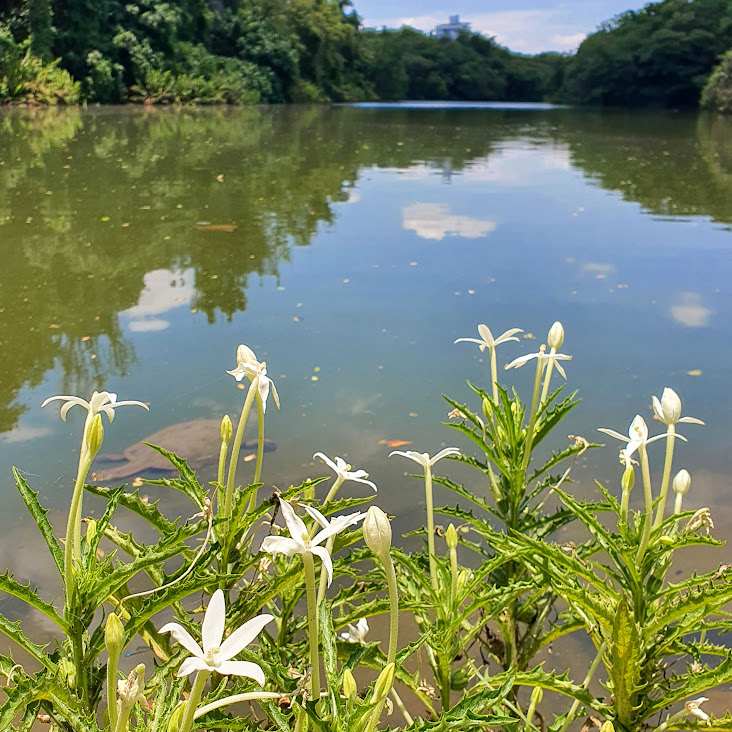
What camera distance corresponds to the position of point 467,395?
3.97 m

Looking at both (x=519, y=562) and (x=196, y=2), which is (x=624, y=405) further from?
(x=196, y=2)

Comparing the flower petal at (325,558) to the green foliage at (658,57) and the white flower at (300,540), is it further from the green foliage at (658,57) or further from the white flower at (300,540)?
the green foliage at (658,57)

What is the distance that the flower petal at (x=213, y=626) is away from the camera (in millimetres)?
814

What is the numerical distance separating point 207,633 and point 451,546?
0.71 metres

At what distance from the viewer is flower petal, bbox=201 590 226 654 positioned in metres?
0.81

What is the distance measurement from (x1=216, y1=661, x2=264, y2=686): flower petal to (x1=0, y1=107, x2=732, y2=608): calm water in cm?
202

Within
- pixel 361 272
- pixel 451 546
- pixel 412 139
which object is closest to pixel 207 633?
Answer: pixel 451 546

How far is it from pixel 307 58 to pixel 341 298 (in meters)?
40.6

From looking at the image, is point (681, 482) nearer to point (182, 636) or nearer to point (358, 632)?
point (358, 632)

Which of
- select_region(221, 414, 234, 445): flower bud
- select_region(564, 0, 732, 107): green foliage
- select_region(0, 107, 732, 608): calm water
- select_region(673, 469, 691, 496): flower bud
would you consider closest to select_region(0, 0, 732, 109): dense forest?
select_region(564, 0, 732, 107): green foliage

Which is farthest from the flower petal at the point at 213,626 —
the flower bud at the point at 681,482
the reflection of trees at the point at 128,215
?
the reflection of trees at the point at 128,215

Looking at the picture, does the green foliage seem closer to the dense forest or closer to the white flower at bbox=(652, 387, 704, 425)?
the dense forest

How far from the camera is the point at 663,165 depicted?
13.4 meters

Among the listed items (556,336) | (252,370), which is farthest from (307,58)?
(252,370)
